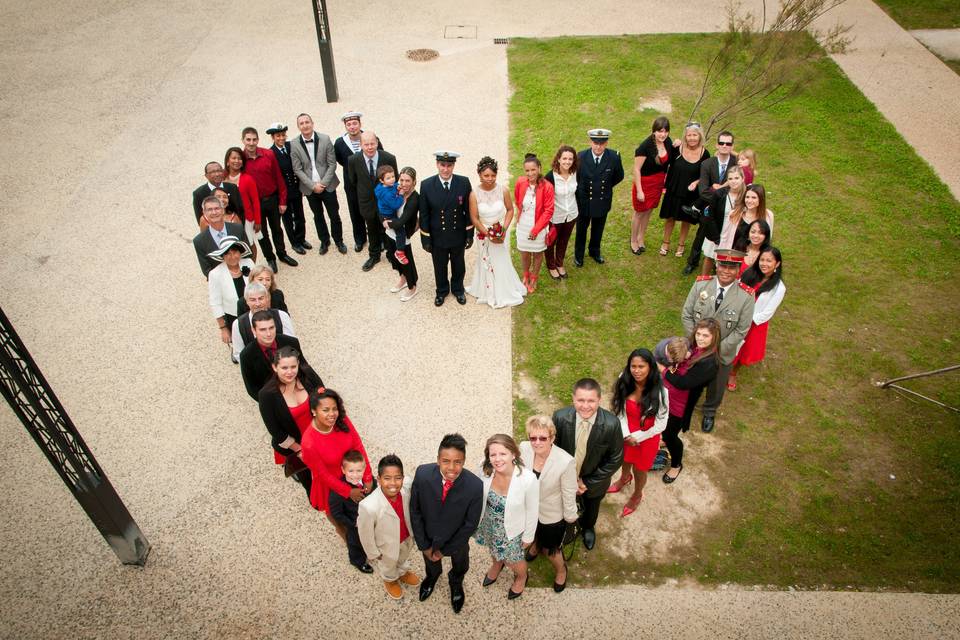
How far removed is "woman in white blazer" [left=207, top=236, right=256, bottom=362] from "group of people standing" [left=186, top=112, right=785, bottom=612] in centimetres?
2

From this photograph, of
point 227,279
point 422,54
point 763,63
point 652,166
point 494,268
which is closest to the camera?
point 227,279

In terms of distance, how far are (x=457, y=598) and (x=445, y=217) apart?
13.7ft

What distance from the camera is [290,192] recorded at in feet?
27.8

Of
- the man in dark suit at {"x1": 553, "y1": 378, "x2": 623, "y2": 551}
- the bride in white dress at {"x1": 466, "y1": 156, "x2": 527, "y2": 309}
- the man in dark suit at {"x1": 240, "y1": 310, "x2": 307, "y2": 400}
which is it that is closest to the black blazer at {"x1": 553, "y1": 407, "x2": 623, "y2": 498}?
the man in dark suit at {"x1": 553, "y1": 378, "x2": 623, "y2": 551}

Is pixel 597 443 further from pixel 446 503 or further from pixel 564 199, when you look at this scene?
pixel 564 199

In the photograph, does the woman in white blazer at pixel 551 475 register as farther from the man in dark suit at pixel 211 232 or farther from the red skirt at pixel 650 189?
the red skirt at pixel 650 189

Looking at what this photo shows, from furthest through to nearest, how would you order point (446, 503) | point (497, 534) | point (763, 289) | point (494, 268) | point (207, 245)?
1. point (494, 268)
2. point (207, 245)
3. point (763, 289)
4. point (497, 534)
5. point (446, 503)

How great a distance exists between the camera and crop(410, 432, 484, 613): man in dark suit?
429cm

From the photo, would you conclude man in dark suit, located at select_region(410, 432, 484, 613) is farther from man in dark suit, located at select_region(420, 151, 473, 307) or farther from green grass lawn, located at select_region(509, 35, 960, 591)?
man in dark suit, located at select_region(420, 151, 473, 307)

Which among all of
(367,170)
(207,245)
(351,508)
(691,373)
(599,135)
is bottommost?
(351,508)

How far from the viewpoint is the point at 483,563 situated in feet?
17.9

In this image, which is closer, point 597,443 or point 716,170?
point 597,443

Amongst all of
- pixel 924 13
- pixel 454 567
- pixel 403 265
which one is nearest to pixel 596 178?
pixel 403 265

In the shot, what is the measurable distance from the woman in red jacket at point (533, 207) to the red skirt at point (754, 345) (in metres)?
2.64
